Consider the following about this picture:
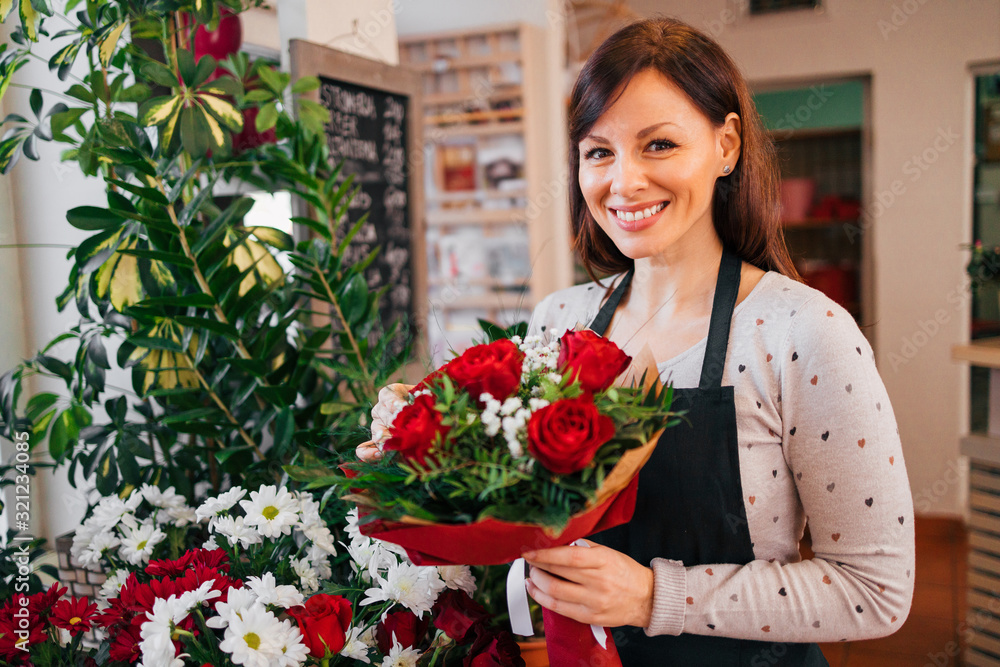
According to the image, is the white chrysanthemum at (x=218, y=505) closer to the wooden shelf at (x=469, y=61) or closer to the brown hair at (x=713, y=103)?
the brown hair at (x=713, y=103)

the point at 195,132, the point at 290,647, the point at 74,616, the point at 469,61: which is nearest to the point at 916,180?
the point at 469,61

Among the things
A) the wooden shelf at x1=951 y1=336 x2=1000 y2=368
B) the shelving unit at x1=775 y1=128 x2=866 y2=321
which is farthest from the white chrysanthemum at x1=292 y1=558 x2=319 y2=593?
the shelving unit at x1=775 y1=128 x2=866 y2=321

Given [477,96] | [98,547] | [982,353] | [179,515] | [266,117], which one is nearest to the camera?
[98,547]

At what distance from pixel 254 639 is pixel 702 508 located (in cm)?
69

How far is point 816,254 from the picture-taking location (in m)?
5.78

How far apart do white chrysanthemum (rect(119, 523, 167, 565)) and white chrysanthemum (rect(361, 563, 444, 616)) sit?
0.46 m

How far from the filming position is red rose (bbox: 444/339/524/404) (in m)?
→ 0.88

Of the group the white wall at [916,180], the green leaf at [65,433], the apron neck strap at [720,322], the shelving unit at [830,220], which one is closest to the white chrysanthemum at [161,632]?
the green leaf at [65,433]

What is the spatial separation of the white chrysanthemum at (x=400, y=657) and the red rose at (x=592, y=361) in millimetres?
505

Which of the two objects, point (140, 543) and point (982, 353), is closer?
point (140, 543)

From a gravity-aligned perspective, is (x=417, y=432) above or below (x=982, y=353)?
above

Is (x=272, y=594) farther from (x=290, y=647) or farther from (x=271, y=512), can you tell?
(x=271, y=512)

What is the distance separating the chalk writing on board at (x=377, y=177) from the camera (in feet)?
7.84

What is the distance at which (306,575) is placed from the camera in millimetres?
A: 1247
